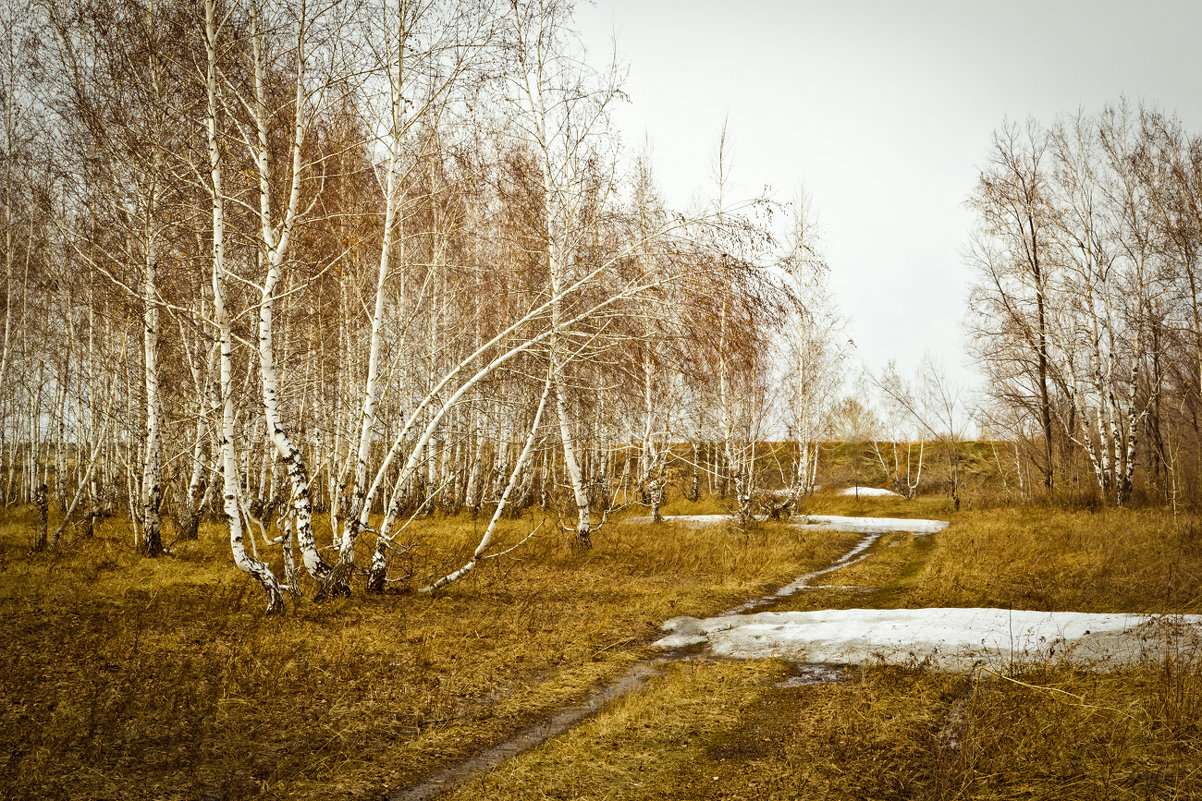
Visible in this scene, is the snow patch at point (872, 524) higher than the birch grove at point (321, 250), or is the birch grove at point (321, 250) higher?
the birch grove at point (321, 250)

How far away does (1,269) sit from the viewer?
17.2m

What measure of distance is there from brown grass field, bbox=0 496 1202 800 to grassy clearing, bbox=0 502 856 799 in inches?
1.0

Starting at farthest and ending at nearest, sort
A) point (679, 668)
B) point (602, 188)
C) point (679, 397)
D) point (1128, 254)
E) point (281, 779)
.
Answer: point (1128, 254) < point (679, 397) < point (602, 188) < point (679, 668) < point (281, 779)

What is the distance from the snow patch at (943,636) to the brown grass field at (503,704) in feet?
1.53

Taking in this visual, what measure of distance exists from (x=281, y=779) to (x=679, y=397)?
13.2 m

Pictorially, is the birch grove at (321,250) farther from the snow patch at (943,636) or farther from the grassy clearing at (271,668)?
the snow patch at (943,636)

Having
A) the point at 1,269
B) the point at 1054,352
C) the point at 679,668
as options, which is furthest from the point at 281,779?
the point at 1054,352

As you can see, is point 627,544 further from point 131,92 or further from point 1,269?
point 1,269

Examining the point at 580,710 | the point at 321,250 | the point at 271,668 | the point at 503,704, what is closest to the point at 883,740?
the point at 580,710

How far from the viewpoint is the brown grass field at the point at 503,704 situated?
376cm

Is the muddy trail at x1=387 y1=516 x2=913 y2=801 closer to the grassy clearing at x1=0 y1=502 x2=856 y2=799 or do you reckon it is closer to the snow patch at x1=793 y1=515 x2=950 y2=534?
the grassy clearing at x1=0 y1=502 x2=856 y2=799

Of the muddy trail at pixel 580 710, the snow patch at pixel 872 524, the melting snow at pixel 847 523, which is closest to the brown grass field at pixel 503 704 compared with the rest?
the muddy trail at pixel 580 710

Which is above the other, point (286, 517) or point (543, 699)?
point (286, 517)

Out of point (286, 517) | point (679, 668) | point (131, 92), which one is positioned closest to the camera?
point (679, 668)
